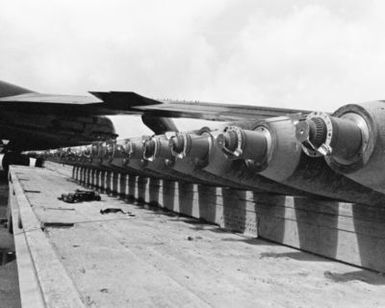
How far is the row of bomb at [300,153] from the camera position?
3.49m

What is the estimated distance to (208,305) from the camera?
262 cm

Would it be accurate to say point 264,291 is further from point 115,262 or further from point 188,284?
point 115,262

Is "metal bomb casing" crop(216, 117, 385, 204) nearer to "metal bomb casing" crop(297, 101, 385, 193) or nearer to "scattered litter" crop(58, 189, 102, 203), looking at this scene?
"metal bomb casing" crop(297, 101, 385, 193)

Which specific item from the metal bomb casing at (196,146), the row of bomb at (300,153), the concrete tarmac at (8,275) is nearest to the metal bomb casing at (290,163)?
the row of bomb at (300,153)

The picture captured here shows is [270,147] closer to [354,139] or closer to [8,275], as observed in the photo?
[354,139]

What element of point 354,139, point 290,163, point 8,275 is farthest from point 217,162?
point 8,275

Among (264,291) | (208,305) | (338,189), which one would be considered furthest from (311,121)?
(208,305)

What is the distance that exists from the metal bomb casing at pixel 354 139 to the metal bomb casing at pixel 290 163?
0.65 metres

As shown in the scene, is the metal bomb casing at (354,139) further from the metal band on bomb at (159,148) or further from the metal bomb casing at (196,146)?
Answer: the metal band on bomb at (159,148)

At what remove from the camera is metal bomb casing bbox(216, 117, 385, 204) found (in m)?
4.37

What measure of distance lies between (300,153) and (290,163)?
0.12 metres

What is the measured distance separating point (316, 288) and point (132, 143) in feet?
17.1

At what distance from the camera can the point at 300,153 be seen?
4.39m

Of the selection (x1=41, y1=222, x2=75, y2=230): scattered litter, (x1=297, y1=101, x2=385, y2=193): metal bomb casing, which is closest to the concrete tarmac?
(x1=41, y1=222, x2=75, y2=230): scattered litter
